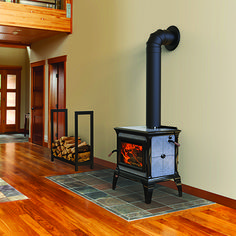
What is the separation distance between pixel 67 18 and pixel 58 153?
2748mm

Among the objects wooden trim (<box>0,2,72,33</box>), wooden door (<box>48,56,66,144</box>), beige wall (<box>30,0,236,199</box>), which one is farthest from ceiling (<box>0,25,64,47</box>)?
beige wall (<box>30,0,236,199</box>)

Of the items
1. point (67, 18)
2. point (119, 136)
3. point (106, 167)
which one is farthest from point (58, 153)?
point (67, 18)

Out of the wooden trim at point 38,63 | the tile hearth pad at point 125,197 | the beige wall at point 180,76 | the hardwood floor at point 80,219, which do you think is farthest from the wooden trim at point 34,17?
the hardwood floor at point 80,219

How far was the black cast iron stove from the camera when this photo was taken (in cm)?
387

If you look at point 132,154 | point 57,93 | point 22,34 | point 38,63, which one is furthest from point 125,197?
point 38,63

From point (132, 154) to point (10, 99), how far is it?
8091mm

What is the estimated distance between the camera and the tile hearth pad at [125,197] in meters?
3.59

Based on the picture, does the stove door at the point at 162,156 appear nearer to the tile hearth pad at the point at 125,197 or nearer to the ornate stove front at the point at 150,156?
the ornate stove front at the point at 150,156

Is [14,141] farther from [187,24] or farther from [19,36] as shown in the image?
[187,24]

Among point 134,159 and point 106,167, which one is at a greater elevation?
point 134,159

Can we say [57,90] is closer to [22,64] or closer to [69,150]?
[69,150]

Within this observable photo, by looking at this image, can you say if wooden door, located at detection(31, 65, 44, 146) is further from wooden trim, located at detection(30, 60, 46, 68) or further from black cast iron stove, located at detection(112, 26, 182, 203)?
black cast iron stove, located at detection(112, 26, 182, 203)

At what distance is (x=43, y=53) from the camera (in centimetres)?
829

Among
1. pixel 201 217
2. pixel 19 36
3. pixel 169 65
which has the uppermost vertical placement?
pixel 19 36
